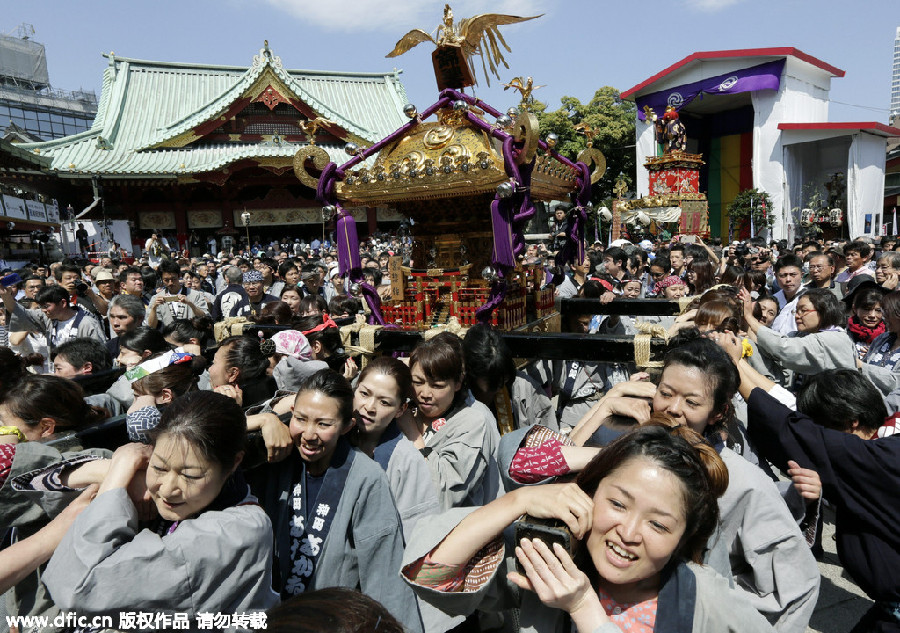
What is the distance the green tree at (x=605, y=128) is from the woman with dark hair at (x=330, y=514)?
90.1 feet

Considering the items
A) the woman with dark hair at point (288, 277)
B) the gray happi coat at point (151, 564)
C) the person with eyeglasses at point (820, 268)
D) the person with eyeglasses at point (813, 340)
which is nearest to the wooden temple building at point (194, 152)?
the woman with dark hair at point (288, 277)

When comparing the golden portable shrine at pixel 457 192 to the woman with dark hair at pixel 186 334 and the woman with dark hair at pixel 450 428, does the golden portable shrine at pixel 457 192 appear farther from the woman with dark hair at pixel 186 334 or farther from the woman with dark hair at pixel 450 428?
the woman with dark hair at pixel 450 428

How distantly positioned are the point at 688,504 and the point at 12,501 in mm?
2096

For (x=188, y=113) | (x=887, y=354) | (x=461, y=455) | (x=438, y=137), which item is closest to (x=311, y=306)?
(x=438, y=137)

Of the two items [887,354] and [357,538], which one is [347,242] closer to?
[357,538]

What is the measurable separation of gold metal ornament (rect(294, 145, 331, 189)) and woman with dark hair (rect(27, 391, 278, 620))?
343cm

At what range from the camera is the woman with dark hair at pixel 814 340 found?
3.18 meters

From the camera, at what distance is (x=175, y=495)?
5.09 ft

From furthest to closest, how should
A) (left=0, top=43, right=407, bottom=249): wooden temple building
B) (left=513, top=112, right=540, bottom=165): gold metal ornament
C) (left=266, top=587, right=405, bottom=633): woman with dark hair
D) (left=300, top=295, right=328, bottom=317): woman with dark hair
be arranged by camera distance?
(left=0, top=43, right=407, bottom=249): wooden temple building
(left=300, top=295, right=328, bottom=317): woman with dark hair
(left=513, top=112, right=540, bottom=165): gold metal ornament
(left=266, top=587, right=405, bottom=633): woman with dark hair

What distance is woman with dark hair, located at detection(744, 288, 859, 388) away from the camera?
3.18 metres

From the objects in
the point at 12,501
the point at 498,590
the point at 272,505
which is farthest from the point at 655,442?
the point at 12,501

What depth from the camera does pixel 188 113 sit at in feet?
67.1

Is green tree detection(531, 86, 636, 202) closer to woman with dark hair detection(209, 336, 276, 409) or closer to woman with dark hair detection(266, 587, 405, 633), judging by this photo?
woman with dark hair detection(209, 336, 276, 409)

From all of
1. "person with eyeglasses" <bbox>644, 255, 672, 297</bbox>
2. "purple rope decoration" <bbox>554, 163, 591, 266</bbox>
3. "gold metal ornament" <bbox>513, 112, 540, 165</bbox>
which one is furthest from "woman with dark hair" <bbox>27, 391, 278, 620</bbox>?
"person with eyeglasses" <bbox>644, 255, 672, 297</bbox>
